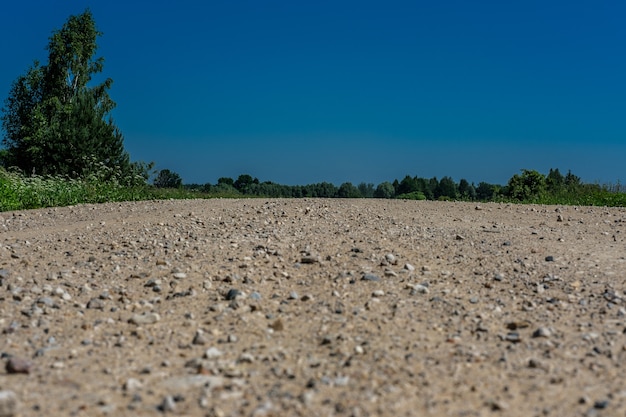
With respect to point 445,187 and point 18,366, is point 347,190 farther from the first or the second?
point 18,366

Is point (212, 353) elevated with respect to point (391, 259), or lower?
lower

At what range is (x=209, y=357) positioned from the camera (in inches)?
166

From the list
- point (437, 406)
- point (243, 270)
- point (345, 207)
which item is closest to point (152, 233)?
point (243, 270)

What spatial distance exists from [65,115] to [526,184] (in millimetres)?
19988

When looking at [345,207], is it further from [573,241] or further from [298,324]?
[298,324]

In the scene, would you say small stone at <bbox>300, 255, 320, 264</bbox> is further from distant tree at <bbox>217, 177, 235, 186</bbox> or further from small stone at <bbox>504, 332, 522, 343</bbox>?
distant tree at <bbox>217, 177, 235, 186</bbox>

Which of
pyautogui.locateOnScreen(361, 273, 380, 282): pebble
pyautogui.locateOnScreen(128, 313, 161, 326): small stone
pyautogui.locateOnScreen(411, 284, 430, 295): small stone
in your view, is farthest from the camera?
pyautogui.locateOnScreen(361, 273, 380, 282): pebble

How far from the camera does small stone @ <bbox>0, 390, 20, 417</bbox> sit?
332 cm

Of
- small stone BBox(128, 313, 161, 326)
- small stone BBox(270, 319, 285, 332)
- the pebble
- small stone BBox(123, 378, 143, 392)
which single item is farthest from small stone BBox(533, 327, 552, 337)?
small stone BBox(128, 313, 161, 326)

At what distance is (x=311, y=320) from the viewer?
5027 mm

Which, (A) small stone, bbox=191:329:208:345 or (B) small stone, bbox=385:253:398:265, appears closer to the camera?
(A) small stone, bbox=191:329:208:345

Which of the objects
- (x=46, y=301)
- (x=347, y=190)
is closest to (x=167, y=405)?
(x=46, y=301)

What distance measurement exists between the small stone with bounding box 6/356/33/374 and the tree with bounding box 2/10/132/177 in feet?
59.6

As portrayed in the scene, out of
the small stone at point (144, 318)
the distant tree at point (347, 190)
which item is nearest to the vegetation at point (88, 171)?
the distant tree at point (347, 190)
